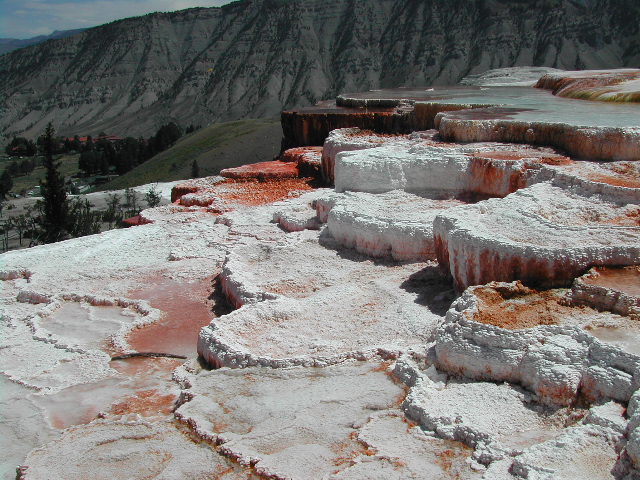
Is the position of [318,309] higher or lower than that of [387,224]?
lower

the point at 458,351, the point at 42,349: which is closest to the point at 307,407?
the point at 458,351

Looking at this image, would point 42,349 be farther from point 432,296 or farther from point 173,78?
point 173,78

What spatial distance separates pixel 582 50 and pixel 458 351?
84315 millimetres

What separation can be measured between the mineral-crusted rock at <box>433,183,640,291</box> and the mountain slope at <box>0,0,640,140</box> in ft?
245

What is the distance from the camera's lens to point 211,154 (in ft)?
182

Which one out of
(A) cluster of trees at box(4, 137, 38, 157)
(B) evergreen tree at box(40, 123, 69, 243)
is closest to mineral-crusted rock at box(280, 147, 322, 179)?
(B) evergreen tree at box(40, 123, 69, 243)

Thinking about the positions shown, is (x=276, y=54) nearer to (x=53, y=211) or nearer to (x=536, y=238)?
(x=53, y=211)

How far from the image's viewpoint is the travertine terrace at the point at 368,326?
20.9ft

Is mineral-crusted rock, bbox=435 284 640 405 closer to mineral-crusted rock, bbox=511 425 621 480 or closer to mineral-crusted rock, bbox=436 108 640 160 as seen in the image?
mineral-crusted rock, bbox=511 425 621 480

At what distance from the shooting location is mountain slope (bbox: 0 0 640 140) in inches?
3356

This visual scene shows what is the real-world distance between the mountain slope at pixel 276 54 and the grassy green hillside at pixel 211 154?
1092 inches

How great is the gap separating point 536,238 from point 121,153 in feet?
193

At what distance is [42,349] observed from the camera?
10250mm

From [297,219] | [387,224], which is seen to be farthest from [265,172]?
[387,224]
